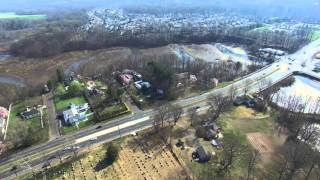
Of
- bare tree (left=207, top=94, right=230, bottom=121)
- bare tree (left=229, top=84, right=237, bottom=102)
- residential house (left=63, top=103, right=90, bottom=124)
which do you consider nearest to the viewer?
residential house (left=63, top=103, right=90, bottom=124)

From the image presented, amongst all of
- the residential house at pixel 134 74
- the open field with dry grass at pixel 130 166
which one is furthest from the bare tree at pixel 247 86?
the open field with dry grass at pixel 130 166

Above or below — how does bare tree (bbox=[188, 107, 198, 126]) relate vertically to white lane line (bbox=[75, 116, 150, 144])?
above

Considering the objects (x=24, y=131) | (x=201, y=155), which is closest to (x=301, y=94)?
(x=201, y=155)

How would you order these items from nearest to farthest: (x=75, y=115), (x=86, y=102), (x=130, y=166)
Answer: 1. (x=130, y=166)
2. (x=75, y=115)
3. (x=86, y=102)

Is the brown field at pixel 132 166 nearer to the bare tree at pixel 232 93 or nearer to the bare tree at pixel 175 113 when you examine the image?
the bare tree at pixel 175 113

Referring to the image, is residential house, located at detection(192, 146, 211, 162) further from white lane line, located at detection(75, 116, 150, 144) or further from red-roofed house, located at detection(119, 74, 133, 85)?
red-roofed house, located at detection(119, 74, 133, 85)

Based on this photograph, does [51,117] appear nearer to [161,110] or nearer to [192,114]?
[161,110]

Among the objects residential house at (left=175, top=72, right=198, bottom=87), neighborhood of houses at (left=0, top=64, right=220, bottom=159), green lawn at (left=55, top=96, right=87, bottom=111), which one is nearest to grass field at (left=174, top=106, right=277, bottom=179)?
neighborhood of houses at (left=0, top=64, right=220, bottom=159)
